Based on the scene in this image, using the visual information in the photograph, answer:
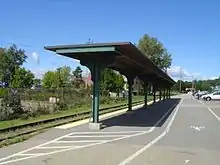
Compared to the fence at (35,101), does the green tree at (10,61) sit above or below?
above

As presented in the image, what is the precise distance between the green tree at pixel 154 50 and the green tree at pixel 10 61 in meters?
35.0

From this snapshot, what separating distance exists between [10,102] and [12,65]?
89.4 meters

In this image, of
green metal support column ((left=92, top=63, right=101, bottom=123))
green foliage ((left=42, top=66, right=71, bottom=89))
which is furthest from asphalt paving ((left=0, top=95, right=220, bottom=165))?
green foliage ((left=42, top=66, right=71, bottom=89))

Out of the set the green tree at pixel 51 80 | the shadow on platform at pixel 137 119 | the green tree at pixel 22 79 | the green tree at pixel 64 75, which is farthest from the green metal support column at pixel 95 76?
the green tree at pixel 64 75

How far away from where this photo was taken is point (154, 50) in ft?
343

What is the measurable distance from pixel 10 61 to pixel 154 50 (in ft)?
135

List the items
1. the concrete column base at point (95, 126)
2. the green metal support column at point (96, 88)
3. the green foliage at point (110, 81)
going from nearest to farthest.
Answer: the concrete column base at point (95, 126), the green metal support column at point (96, 88), the green foliage at point (110, 81)

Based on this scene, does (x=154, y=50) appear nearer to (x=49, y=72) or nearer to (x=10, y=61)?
(x=49, y=72)

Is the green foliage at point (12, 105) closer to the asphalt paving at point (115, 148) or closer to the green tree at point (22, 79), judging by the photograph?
the asphalt paving at point (115, 148)

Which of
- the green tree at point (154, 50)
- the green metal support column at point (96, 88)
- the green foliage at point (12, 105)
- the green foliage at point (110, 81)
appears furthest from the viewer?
the green tree at point (154, 50)

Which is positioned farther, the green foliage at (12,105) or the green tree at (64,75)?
the green tree at (64,75)

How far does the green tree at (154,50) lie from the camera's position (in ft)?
343

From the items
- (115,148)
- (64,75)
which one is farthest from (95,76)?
(64,75)

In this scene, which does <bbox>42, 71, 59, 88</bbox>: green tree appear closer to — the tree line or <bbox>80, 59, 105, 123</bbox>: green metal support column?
the tree line
